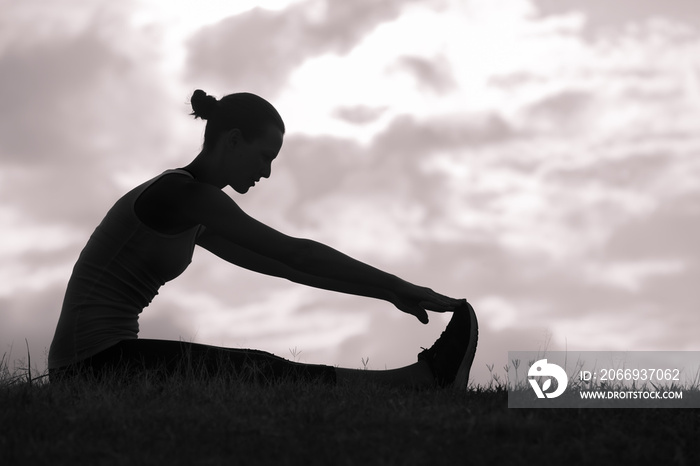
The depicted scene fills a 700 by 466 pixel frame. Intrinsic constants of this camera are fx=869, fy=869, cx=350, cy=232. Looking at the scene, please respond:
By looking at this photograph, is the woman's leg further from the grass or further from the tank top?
the grass

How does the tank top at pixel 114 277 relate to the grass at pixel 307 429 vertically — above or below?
above

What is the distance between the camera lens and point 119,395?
4930 mm

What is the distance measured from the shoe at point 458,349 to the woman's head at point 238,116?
170cm

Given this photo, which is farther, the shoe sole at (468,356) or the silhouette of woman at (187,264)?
the shoe sole at (468,356)

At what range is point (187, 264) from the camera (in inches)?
226

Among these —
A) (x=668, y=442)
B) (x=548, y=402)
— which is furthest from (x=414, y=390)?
(x=668, y=442)

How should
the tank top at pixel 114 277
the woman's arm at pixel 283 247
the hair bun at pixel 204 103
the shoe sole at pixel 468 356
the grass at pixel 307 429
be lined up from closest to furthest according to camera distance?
1. the grass at pixel 307 429
2. the woman's arm at pixel 283 247
3. the tank top at pixel 114 277
4. the shoe sole at pixel 468 356
5. the hair bun at pixel 204 103

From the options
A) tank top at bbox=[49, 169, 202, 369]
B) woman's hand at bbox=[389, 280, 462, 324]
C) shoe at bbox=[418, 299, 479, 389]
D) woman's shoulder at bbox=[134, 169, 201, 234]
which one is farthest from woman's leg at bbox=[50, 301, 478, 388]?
woman's shoulder at bbox=[134, 169, 201, 234]

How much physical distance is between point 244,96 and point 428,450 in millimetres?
2785

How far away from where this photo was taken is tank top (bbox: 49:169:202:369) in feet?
17.7

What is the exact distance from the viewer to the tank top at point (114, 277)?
5.41 meters

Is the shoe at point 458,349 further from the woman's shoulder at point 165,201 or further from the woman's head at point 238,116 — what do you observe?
the woman's shoulder at point 165,201

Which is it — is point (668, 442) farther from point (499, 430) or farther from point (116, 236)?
point (116, 236)

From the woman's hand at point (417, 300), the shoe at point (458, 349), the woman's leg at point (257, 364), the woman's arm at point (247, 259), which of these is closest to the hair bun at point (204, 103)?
the woman's arm at point (247, 259)
